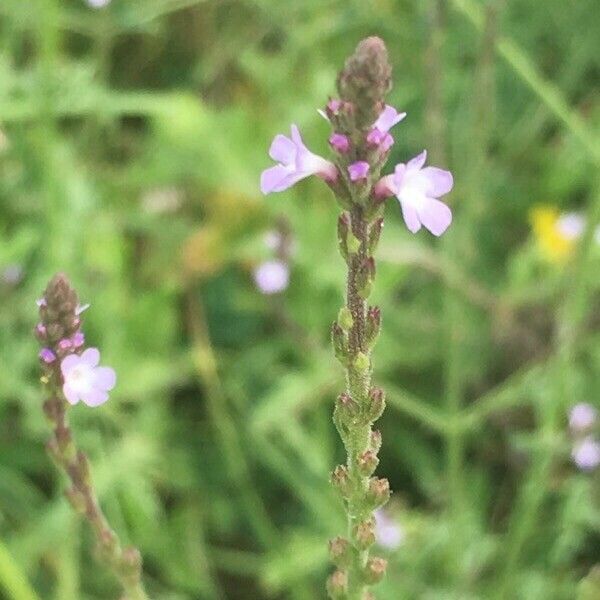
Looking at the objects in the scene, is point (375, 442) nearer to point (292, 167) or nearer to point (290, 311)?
point (292, 167)

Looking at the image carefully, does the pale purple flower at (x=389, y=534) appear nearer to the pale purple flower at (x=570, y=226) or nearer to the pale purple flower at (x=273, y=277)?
the pale purple flower at (x=273, y=277)

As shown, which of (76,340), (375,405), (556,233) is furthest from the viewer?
(556,233)

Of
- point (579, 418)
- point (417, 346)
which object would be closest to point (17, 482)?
point (417, 346)

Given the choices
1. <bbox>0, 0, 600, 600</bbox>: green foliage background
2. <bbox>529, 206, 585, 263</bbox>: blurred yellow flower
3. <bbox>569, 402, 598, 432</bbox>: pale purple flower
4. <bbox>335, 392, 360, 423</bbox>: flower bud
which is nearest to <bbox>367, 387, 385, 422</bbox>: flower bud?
<bbox>335, 392, 360, 423</bbox>: flower bud

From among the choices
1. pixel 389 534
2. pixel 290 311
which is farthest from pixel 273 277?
pixel 389 534

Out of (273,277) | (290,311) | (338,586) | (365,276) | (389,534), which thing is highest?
(290,311)

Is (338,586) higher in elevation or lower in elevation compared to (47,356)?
lower

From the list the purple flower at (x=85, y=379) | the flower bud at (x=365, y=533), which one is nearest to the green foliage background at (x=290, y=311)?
the purple flower at (x=85, y=379)
